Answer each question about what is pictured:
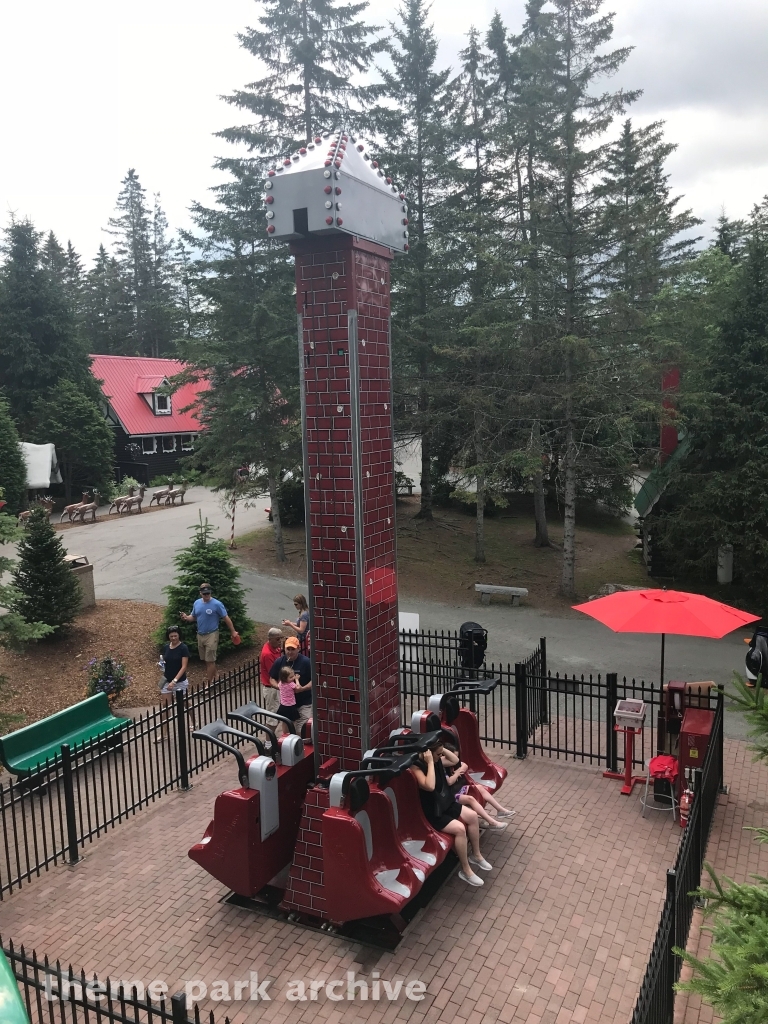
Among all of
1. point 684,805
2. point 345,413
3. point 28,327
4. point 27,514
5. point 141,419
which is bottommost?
point 684,805

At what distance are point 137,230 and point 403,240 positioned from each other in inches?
2522

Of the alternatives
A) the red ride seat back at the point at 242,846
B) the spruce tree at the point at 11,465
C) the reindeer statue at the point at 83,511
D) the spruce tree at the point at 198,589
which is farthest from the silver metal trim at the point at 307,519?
the spruce tree at the point at 11,465

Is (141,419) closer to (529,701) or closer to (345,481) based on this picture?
(529,701)

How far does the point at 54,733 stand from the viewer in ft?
30.8

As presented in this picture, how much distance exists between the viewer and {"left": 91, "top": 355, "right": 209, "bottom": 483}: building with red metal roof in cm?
3734

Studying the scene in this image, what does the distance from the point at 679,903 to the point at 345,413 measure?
4546 mm

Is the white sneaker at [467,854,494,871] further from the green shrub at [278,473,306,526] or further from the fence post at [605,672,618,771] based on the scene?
the green shrub at [278,473,306,526]

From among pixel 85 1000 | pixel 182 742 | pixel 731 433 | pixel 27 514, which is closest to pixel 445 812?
pixel 85 1000

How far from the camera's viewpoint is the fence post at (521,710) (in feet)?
30.7

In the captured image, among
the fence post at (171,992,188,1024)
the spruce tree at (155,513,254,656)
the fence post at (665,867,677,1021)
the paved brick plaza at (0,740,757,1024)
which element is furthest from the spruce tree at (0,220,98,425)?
the fence post at (665,867,677,1021)

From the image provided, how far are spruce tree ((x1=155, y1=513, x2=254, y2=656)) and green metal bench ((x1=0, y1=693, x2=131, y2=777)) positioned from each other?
3198 millimetres

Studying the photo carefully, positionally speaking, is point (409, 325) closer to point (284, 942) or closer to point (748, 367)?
point (748, 367)

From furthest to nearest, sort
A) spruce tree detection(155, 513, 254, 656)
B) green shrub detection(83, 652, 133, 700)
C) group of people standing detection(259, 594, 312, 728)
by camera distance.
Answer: spruce tree detection(155, 513, 254, 656)
green shrub detection(83, 652, 133, 700)
group of people standing detection(259, 594, 312, 728)

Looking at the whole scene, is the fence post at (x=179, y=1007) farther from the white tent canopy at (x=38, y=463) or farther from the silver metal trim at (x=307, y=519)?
the white tent canopy at (x=38, y=463)
